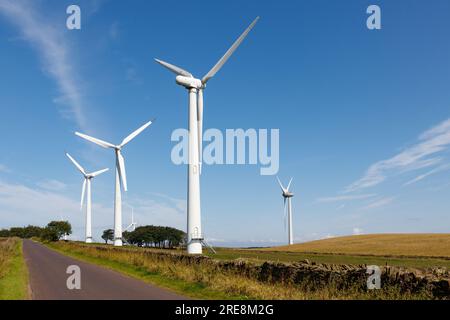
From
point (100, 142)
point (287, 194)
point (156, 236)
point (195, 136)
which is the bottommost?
point (156, 236)

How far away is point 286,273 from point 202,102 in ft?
85.6

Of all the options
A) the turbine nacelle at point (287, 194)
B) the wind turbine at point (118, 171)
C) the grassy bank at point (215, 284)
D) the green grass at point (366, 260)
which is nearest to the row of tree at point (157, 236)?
the turbine nacelle at point (287, 194)

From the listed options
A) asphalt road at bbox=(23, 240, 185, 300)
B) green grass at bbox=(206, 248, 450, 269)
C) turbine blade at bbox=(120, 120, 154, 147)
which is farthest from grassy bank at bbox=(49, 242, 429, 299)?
turbine blade at bbox=(120, 120, 154, 147)

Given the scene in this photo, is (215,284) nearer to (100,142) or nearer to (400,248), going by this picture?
(400,248)

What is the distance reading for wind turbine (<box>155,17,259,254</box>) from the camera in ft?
131

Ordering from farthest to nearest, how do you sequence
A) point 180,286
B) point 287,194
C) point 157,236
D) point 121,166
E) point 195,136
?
point 157,236
point 287,194
point 121,166
point 195,136
point 180,286

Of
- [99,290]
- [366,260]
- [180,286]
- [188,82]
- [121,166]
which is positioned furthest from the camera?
[121,166]

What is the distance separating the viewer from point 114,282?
21672 mm

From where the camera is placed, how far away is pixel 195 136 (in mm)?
41406

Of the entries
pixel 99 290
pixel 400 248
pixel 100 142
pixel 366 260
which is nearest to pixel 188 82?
pixel 366 260

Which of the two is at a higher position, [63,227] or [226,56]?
[226,56]

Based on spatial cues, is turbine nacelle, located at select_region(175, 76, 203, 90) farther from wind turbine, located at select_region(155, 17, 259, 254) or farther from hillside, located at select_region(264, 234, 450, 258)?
hillside, located at select_region(264, 234, 450, 258)
